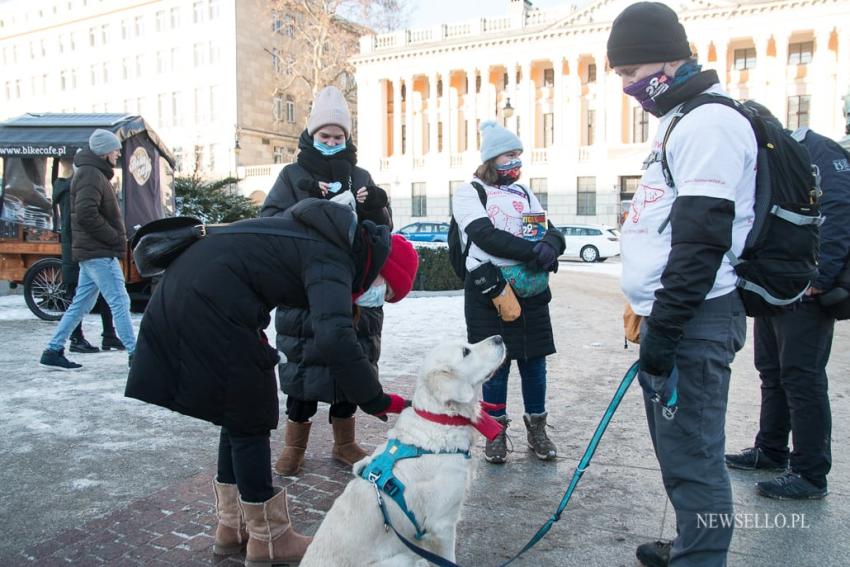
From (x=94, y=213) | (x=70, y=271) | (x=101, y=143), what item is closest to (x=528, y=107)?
(x=70, y=271)

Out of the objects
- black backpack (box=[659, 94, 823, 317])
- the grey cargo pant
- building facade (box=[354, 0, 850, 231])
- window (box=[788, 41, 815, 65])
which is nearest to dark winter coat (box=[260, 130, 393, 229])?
black backpack (box=[659, 94, 823, 317])

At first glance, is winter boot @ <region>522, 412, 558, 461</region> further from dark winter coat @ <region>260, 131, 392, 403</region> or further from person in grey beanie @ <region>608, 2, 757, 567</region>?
person in grey beanie @ <region>608, 2, 757, 567</region>

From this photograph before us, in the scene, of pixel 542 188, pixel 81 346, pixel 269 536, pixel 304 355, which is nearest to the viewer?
pixel 269 536

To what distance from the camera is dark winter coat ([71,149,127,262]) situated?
6.98 metres

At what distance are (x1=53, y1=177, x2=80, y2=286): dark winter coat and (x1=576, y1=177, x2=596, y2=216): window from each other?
41.1m

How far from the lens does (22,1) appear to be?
77.6 metres

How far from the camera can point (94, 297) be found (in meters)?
7.27

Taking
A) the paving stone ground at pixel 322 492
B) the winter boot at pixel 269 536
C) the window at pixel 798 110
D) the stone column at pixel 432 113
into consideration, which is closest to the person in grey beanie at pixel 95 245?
the paving stone ground at pixel 322 492

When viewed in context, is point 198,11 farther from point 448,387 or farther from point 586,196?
point 448,387

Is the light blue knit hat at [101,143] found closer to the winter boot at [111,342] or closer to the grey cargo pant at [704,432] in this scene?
the winter boot at [111,342]

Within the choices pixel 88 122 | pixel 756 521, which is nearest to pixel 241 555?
pixel 756 521

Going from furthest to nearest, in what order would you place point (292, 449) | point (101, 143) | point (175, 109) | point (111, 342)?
point (175, 109)
point (111, 342)
point (101, 143)
point (292, 449)

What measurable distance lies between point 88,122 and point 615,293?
11.5 m

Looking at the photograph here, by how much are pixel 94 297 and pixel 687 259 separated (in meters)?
6.65
